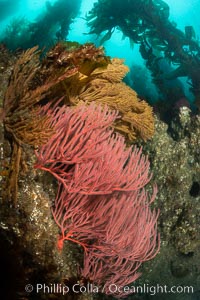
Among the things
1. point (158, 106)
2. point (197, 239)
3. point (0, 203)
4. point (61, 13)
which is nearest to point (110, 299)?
point (197, 239)

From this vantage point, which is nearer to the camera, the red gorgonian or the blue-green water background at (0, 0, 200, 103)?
the red gorgonian

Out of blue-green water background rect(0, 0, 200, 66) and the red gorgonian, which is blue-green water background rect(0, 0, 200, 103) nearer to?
blue-green water background rect(0, 0, 200, 66)

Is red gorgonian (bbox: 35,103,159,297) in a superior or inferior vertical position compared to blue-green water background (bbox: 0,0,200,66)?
inferior

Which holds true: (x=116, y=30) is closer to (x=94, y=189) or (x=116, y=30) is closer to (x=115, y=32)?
(x=115, y=32)

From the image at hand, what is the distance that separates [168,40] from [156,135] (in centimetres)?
724

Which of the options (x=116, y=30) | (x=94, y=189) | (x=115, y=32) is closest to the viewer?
(x=94, y=189)

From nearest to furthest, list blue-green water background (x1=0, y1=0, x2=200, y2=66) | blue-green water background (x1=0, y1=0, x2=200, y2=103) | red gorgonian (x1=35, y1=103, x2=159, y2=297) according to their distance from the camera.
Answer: red gorgonian (x1=35, y1=103, x2=159, y2=297)
blue-green water background (x1=0, y1=0, x2=200, y2=103)
blue-green water background (x1=0, y1=0, x2=200, y2=66)

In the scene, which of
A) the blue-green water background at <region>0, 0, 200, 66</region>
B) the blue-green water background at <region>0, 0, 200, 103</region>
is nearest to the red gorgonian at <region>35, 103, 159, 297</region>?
the blue-green water background at <region>0, 0, 200, 103</region>

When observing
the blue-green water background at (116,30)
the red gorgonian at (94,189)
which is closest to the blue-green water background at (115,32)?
the blue-green water background at (116,30)

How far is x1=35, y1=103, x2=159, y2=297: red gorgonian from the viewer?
10.5 feet

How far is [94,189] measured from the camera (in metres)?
3.31

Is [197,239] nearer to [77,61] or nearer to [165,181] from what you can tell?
[165,181]

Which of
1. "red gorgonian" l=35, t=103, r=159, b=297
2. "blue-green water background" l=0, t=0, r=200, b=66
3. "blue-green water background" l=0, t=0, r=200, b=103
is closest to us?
"red gorgonian" l=35, t=103, r=159, b=297

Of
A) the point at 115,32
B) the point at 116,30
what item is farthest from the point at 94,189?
the point at 116,30
